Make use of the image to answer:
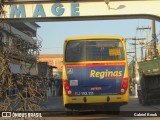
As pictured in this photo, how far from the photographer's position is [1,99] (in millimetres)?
6258

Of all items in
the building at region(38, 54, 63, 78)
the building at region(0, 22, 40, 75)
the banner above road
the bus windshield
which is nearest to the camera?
the building at region(0, 22, 40, 75)

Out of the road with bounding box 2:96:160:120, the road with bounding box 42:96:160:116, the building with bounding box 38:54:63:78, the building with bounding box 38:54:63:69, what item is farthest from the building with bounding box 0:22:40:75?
the road with bounding box 42:96:160:116

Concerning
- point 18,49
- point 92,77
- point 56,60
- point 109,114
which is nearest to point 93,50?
point 92,77

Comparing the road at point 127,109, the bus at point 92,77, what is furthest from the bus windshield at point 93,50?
the road at point 127,109

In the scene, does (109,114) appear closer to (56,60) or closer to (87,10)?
(56,60)

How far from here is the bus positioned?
1012cm

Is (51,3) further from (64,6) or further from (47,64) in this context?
(47,64)

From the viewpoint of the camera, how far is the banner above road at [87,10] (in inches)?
389

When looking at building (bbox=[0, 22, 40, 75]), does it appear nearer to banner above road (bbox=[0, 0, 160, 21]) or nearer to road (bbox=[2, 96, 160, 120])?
banner above road (bbox=[0, 0, 160, 21])

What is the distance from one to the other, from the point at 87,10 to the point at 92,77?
5.40ft

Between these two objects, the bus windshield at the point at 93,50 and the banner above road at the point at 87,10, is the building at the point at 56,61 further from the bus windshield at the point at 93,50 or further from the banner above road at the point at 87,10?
the banner above road at the point at 87,10

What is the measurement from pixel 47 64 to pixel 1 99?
11.6ft

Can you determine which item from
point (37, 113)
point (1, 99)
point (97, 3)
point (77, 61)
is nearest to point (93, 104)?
point (77, 61)

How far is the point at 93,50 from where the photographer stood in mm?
10180
